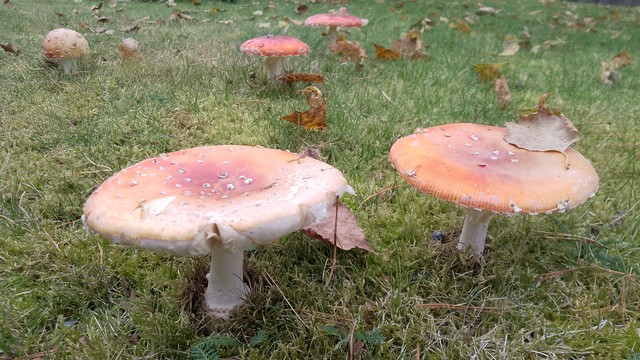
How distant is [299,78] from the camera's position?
3.78 meters

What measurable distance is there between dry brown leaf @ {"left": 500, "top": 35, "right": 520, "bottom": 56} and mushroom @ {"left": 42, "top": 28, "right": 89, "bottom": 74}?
4605 mm

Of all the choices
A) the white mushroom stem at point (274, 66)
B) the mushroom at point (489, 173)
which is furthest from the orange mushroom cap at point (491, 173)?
the white mushroom stem at point (274, 66)

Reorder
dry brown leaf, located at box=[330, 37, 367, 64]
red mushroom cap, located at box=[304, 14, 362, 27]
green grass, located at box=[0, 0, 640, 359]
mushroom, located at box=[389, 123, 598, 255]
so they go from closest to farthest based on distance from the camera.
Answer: mushroom, located at box=[389, 123, 598, 255] < green grass, located at box=[0, 0, 640, 359] < dry brown leaf, located at box=[330, 37, 367, 64] < red mushroom cap, located at box=[304, 14, 362, 27]

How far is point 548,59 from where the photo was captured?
569 centimetres

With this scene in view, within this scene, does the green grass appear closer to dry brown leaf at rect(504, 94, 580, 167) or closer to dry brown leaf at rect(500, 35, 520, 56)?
dry brown leaf at rect(504, 94, 580, 167)

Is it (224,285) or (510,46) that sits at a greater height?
(224,285)

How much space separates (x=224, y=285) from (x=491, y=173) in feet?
3.63

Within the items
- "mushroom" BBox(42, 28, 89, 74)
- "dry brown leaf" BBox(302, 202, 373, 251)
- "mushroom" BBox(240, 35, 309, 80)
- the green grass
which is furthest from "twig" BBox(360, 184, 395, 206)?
"mushroom" BBox(42, 28, 89, 74)

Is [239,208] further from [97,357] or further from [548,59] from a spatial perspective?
[548,59]

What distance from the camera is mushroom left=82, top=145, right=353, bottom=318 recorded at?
129 centimetres

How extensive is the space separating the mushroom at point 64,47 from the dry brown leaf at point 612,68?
194 inches

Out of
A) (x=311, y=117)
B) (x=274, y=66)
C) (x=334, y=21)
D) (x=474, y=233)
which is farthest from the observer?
(x=334, y=21)

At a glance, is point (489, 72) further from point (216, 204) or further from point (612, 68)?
point (216, 204)

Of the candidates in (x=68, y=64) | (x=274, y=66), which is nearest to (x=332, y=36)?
(x=274, y=66)
